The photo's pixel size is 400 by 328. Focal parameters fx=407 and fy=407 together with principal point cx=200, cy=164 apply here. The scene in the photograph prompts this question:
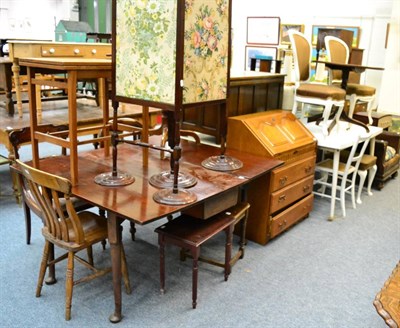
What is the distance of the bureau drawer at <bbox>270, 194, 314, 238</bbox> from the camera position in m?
3.38

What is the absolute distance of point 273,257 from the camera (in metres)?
3.22

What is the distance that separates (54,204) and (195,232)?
34.0 inches

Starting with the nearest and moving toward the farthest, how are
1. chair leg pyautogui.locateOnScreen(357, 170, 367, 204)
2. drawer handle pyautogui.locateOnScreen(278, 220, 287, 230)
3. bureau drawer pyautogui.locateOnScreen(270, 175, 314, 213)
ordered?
1. bureau drawer pyautogui.locateOnScreen(270, 175, 314, 213)
2. drawer handle pyautogui.locateOnScreen(278, 220, 287, 230)
3. chair leg pyautogui.locateOnScreen(357, 170, 367, 204)

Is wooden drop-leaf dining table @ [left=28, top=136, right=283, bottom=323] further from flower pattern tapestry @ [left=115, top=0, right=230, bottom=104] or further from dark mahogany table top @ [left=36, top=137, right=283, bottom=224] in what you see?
flower pattern tapestry @ [left=115, top=0, right=230, bottom=104]

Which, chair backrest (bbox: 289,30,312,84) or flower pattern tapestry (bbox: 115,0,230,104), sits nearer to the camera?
flower pattern tapestry (bbox: 115,0,230,104)

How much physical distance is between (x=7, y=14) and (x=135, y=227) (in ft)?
24.6

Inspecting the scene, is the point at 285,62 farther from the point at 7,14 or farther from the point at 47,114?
the point at 7,14

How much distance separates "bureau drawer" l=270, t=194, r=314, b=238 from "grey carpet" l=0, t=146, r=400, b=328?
0.11 meters

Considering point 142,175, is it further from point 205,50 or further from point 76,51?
point 76,51

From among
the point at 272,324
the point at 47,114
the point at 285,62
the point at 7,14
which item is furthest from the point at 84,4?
the point at 272,324

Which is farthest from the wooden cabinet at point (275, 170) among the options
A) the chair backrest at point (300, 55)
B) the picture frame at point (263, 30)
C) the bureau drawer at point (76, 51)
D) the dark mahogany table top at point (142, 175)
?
the picture frame at point (263, 30)

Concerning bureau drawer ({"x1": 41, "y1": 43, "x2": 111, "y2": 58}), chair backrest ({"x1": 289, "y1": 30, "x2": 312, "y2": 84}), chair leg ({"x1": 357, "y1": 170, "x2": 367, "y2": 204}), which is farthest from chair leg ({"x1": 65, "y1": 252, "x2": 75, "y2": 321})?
chair leg ({"x1": 357, "y1": 170, "x2": 367, "y2": 204})

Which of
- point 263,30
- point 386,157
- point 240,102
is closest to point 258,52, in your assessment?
point 263,30

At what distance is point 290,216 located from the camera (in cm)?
358
